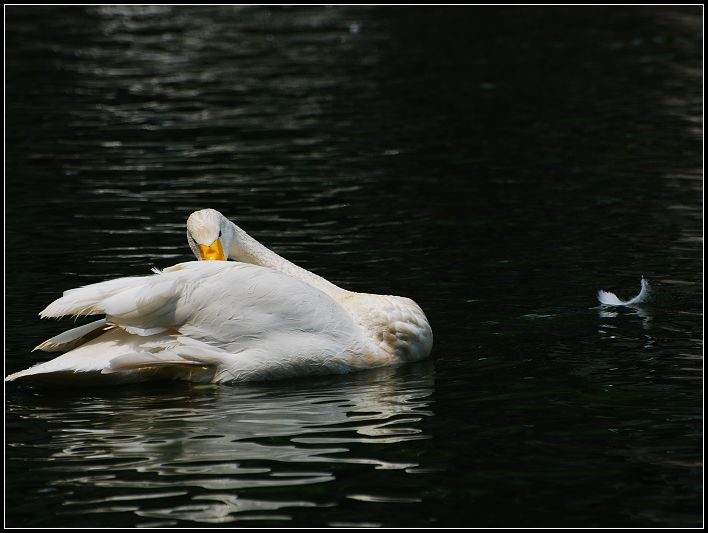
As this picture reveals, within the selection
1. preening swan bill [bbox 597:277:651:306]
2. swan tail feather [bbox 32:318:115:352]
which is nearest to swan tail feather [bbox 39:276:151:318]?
swan tail feather [bbox 32:318:115:352]

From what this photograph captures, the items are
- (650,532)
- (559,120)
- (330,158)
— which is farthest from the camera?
(559,120)

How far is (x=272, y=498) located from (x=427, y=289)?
16.2 ft

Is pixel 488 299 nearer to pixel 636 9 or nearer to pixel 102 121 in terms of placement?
pixel 102 121

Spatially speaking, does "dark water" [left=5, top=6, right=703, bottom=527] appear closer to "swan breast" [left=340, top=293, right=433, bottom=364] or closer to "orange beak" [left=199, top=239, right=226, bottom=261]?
"swan breast" [left=340, top=293, right=433, bottom=364]

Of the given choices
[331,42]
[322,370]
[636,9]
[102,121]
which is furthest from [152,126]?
[636,9]

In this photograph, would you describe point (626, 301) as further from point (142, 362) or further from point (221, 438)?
point (221, 438)

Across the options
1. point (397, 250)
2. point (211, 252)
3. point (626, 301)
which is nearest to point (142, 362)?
point (211, 252)

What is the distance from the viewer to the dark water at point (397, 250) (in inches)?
291

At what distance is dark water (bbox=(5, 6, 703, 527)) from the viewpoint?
7.39 meters

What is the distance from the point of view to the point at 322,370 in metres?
9.62

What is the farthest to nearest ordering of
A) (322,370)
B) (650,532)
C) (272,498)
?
(322,370) < (272,498) < (650,532)

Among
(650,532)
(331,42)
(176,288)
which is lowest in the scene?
(650,532)

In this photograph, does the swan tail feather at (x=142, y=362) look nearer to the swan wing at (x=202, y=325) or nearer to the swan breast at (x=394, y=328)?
the swan wing at (x=202, y=325)

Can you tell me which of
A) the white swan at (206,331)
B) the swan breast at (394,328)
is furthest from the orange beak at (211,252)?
the swan breast at (394,328)
